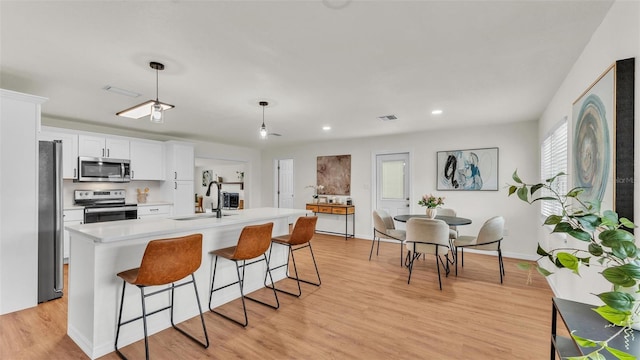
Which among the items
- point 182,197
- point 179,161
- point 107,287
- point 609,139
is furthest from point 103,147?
point 609,139

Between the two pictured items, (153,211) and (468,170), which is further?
(153,211)

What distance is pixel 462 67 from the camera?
255 cm

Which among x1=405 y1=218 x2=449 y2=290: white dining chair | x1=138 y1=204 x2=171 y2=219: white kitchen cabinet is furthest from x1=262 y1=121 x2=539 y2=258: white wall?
x1=138 y1=204 x2=171 y2=219: white kitchen cabinet

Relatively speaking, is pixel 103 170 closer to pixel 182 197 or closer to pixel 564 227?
pixel 182 197

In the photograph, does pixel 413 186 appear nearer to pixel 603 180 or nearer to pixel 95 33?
pixel 603 180

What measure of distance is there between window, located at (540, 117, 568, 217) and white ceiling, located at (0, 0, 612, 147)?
0.48m

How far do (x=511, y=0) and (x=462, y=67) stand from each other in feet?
3.06

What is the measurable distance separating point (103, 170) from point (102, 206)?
628 mm

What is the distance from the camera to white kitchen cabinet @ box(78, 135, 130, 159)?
15.4ft

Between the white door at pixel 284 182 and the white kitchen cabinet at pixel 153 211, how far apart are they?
2968 mm

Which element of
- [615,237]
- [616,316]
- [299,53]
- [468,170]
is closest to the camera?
[616,316]

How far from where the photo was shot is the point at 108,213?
187 inches

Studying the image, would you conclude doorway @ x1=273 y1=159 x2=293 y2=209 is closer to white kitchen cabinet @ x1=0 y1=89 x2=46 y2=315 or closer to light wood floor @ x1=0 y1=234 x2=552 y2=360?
light wood floor @ x1=0 y1=234 x2=552 y2=360

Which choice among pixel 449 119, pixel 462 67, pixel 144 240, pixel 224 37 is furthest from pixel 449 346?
pixel 449 119
